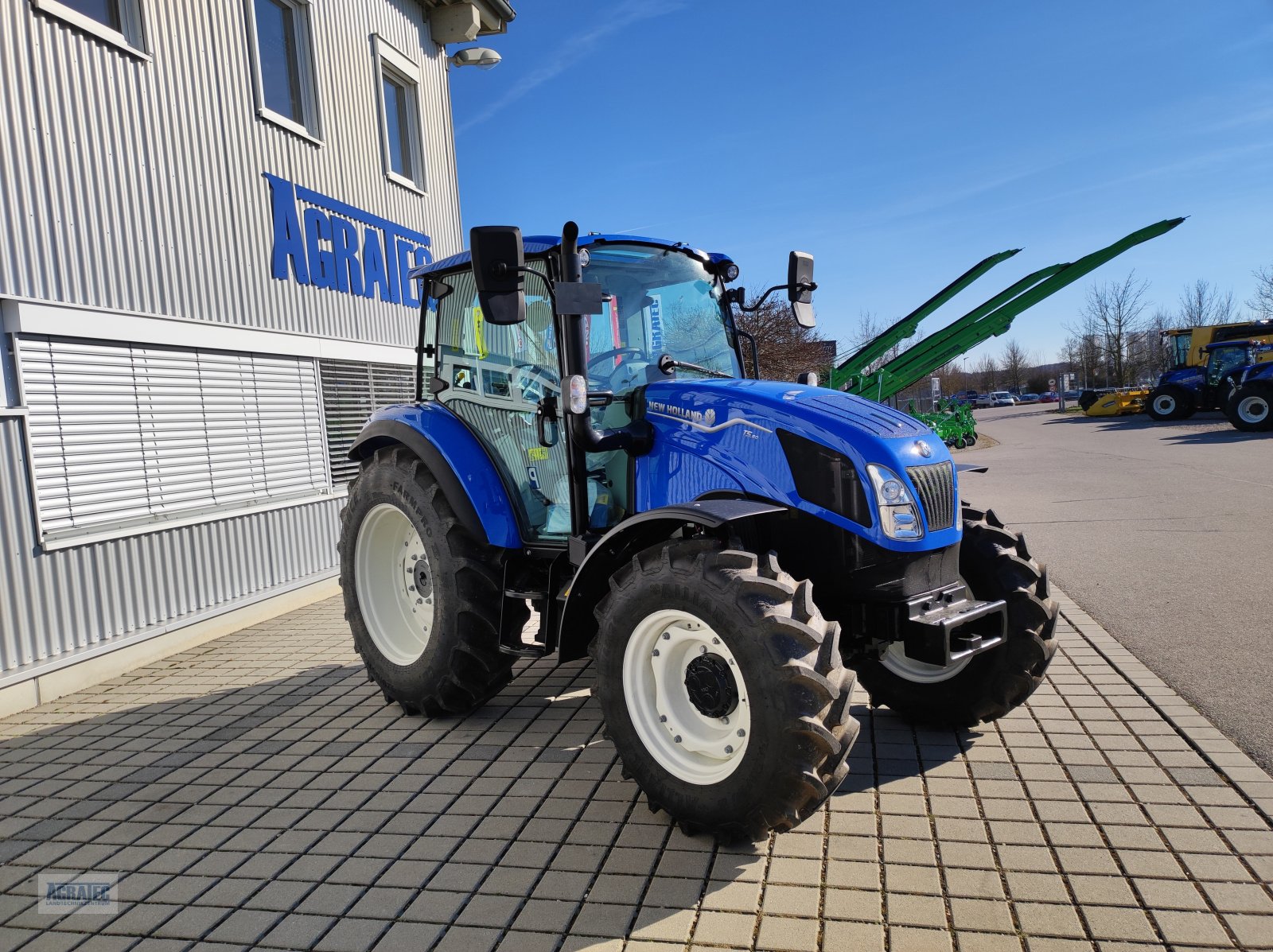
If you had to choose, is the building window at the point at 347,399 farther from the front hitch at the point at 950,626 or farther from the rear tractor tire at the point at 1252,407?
the rear tractor tire at the point at 1252,407

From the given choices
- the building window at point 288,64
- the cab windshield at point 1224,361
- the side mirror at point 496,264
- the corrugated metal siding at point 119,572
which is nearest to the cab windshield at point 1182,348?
the cab windshield at point 1224,361

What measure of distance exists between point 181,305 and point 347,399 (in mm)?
2327

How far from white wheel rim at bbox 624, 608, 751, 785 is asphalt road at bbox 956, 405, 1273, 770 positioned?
7.88 ft

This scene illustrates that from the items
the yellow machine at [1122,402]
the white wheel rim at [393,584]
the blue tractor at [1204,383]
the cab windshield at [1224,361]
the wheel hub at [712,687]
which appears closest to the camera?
the wheel hub at [712,687]

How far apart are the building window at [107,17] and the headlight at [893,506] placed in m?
5.94

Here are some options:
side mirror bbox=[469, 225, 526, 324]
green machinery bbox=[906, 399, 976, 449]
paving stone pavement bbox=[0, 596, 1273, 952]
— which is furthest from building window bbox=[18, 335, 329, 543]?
green machinery bbox=[906, 399, 976, 449]

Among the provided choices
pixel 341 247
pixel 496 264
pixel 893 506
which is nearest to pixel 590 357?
pixel 496 264

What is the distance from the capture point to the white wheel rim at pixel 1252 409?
824 inches

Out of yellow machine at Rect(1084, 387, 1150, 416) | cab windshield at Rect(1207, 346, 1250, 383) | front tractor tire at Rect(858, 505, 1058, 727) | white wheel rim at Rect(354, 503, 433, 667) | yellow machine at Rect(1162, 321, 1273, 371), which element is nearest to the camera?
front tractor tire at Rect(858, 505, 1058, 727)

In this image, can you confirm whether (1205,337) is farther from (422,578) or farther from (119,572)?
(119,572)

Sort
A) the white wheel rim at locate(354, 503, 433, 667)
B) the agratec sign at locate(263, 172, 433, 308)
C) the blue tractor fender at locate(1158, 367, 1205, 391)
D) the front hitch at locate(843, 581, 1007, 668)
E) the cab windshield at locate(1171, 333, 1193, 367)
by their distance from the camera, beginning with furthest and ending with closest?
the cab windshield at locate(1171, 333, 1193, 367) → the blue tractor fender at locate(1158, 367, 1205, 391) → the agratec sign at locate(263, 172, 433, 308) → the white wheel rim at locate(354, 503, 433, 667) → the front hitch at locate(843, 581, 1007, 668)

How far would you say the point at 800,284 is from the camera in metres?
4.43

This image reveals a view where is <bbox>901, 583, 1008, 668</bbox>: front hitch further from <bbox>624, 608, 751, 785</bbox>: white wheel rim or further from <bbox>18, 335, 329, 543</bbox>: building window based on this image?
<bbox>18, 335, 329, 543</bbox>: building window

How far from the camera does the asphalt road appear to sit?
15.6ft
